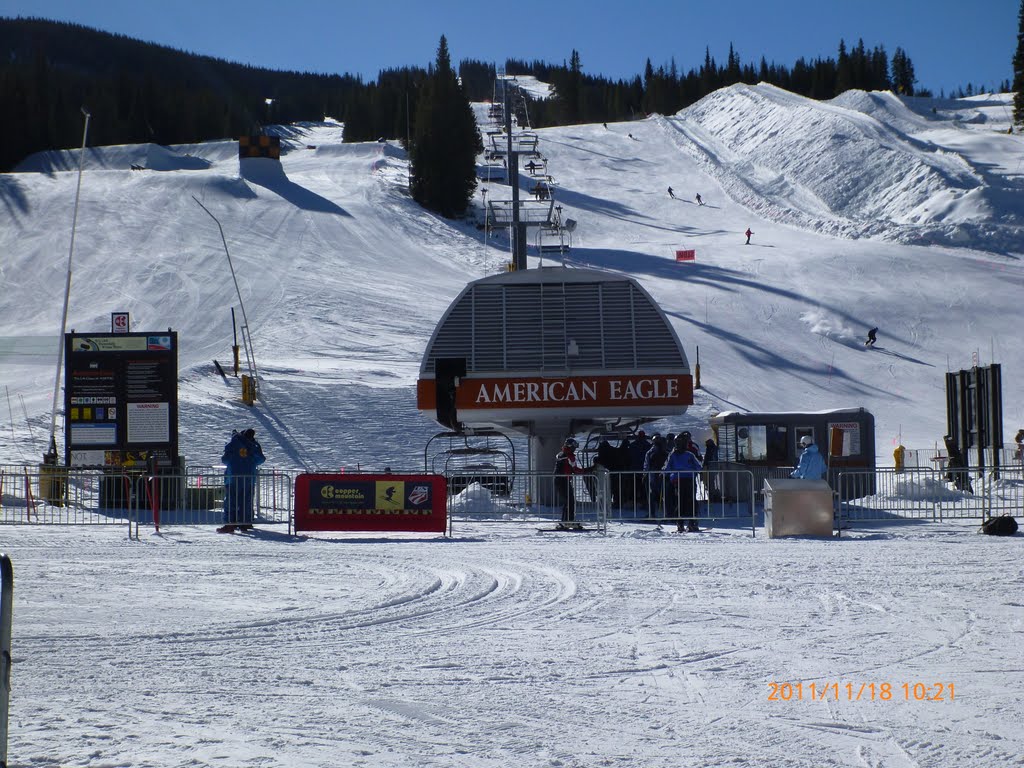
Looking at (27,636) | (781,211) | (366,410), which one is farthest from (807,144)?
(27,636)

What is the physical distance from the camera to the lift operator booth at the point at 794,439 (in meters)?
20.3

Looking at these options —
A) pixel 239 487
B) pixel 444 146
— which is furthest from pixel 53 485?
pixel 444 146

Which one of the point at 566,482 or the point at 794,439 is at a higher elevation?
the point at 794,439

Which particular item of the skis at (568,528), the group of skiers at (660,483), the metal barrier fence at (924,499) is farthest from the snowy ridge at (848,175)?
the skis at (568,528)

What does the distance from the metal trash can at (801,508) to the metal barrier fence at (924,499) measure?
5.20ft

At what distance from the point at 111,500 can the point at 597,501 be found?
7941 millimetres

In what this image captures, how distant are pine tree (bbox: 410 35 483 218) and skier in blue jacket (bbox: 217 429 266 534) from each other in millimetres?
47557

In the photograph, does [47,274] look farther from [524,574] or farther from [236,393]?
[524,574]

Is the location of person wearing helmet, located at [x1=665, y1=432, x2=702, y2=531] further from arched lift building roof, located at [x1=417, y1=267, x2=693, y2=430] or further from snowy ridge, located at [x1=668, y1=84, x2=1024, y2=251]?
snowy ridge, located at [x1=668, y1=84, x2=1024, y2=251]

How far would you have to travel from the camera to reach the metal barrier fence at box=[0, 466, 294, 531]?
1631 centimetres

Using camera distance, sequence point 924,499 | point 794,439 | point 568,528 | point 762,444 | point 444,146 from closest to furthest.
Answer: point 568,528
point 924,499
point 794,439
point 762,444
point 444,146

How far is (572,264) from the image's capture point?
4931 cm
